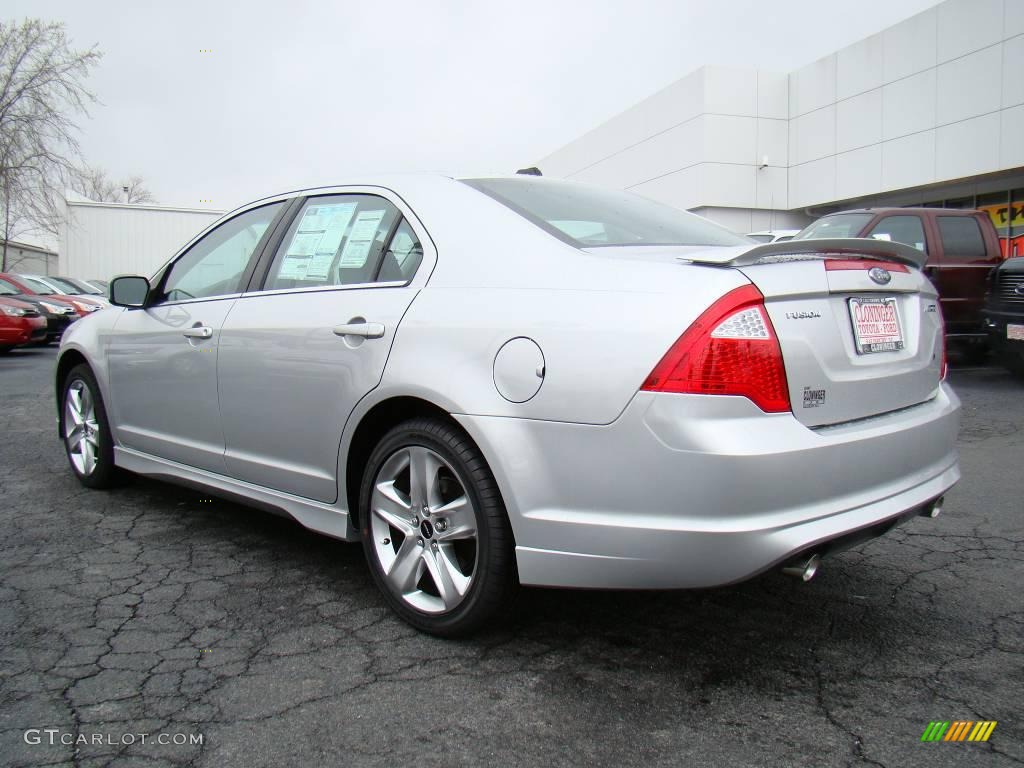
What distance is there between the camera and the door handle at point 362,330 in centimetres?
291

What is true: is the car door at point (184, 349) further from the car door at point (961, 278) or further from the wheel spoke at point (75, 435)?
the car door at point (961, 278)

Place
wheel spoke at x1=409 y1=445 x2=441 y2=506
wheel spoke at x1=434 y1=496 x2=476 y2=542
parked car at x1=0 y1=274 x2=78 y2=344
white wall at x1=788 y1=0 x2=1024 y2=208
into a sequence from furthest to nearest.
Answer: white wall at x1=788 y1=0 x2=1024 y2=208
parked car at x1=0 y1=274 x2=78 y2=344
wheel spoke at x1=409 y1=445 x2=441 y2=506
wheel spoke at x1=434 y1=496 x2=476 y2=542

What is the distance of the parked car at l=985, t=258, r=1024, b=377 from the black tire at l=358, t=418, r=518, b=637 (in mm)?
7599

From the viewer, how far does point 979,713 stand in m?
2.23

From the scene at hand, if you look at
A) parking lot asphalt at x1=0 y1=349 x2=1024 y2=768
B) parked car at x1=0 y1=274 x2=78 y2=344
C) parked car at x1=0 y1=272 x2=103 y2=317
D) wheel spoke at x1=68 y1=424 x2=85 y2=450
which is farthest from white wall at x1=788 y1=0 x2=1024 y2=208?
wheel spoke at x1=68 y1=424 x2=85 y2=450

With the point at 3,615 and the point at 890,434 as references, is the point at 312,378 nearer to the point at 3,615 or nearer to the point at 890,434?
the point at 3,615

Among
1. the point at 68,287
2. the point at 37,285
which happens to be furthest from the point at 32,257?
the point at 37,285

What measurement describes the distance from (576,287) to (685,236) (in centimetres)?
80

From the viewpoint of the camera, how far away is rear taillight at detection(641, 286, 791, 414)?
7.26 feet

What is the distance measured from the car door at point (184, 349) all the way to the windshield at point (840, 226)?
7074 mm

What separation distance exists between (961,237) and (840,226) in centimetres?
132

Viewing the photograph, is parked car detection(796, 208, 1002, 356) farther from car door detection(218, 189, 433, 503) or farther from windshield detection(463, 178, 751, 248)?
car door detection(218, 189, 433, 503)

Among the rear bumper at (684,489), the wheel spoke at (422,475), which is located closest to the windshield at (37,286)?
the wheel spoke at (422,475)

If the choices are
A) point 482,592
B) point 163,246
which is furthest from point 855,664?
point 163,246
